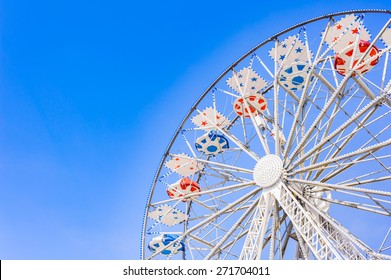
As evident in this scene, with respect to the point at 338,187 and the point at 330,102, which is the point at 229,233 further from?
the point at 330,102

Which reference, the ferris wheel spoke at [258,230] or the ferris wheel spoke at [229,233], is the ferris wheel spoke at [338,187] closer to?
the ferris wheel spoke at [258,230]

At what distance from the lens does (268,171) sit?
49.2 ft

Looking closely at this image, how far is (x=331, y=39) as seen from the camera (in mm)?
15484

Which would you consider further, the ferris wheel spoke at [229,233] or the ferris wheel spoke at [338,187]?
the ferris wheel spoke at [229,233]

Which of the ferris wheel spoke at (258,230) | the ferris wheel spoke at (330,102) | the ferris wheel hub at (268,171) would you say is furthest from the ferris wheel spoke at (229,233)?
the ferris wheel spoke at (330,102)

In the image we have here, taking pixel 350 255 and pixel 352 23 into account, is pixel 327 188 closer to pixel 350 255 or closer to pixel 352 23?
pixel 350 255

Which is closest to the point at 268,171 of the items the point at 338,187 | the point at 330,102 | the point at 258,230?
the point at 258,230

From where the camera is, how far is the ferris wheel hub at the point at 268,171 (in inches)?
580

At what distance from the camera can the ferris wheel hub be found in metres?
14.7

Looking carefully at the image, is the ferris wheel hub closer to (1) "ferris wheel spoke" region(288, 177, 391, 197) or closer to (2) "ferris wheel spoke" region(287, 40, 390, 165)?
(1) "ferris wheel spoke" region(288, 177, 391, 197)

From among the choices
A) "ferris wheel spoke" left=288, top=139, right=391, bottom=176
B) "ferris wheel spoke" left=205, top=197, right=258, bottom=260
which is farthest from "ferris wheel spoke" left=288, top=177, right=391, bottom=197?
"ferris wheel spoke" left=205, top=197, right=258, bottom=260

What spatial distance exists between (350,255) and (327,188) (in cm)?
187
